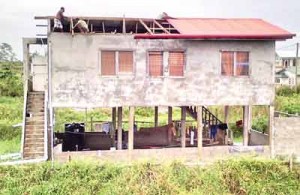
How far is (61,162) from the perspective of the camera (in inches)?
760

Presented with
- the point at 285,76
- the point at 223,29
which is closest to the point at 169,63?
the point at 223,29

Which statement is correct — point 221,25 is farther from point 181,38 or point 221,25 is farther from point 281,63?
point 281,63

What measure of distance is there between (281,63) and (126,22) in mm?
57043

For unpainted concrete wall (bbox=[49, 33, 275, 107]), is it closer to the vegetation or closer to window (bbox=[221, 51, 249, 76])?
window (bbox=[221, 51, 249, 76])

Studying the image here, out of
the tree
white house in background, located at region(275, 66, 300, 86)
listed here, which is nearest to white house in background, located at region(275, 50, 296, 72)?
white house in background, located at region(275, 66, 300, 86)

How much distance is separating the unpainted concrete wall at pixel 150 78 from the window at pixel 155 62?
0.22 m

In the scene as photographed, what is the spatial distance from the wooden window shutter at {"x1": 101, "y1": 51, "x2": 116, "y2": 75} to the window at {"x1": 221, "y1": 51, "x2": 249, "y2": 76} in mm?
4742

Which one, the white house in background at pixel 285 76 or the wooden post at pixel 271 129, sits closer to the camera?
the wooden post at pixel 271 129

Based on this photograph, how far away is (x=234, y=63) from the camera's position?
21.3 m

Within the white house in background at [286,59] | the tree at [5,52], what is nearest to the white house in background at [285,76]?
the white house in background at [286,59]

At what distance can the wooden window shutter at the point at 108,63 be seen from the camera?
20.4 metres

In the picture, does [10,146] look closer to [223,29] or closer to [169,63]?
[169,63]

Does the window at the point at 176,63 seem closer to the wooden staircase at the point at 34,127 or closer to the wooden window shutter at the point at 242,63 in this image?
the wooden window shutter at the point at 242,63

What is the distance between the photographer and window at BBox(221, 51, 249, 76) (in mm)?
21219
